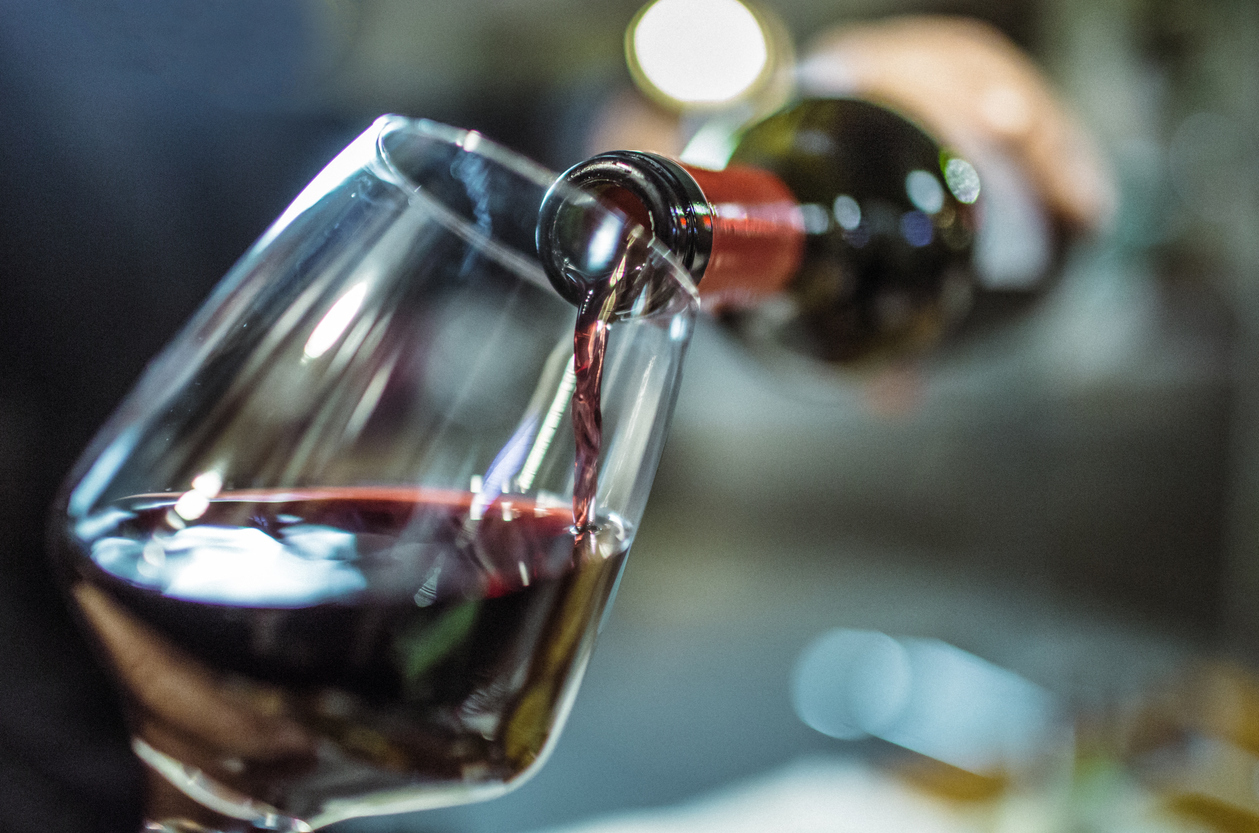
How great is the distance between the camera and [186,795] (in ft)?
0.87

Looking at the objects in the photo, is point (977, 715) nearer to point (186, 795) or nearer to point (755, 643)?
point (755, 643)

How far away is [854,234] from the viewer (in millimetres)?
537

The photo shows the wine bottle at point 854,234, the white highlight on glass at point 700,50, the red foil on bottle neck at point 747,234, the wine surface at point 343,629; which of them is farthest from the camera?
the white highlight on glass at point 700,50

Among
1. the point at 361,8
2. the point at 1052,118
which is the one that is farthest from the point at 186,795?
the point at 361,8

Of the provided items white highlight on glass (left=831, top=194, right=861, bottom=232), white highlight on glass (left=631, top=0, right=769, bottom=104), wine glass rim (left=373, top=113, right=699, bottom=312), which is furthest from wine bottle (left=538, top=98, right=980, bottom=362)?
white highlight on glass (left=631, top=0, right=769, bottom=104)

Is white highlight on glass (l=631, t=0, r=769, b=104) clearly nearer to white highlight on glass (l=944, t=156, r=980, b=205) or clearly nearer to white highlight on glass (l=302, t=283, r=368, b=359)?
white highlight on glass (l=944, t=156, r=980, b=205)

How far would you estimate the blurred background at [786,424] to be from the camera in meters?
0.64

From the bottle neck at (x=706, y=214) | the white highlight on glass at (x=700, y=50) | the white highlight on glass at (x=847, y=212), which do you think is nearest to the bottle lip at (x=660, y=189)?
the bottle neck at (x=706, y=214)

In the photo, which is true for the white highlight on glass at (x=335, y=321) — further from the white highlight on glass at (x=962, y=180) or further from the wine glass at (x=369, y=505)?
the white highlight on glass at (x=962, y=180)

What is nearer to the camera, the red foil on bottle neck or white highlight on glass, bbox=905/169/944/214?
the red foil on bottle neck

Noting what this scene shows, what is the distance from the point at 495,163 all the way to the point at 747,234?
0.33 ft

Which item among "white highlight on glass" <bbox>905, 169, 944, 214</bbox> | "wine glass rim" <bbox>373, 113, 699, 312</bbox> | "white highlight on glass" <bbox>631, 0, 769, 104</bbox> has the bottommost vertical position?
"wine glass rim" <bbox>373, 113, 699, 312</bbox>

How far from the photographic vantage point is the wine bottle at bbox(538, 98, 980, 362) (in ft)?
1.58

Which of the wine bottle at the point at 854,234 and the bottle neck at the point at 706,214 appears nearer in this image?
the bottle neck at the point at 706,214
